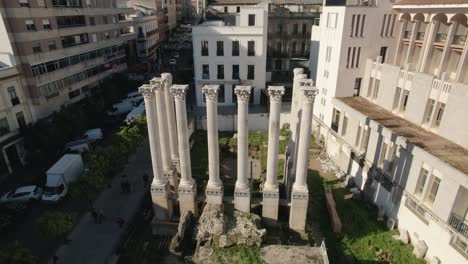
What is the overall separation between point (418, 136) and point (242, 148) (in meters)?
15.7

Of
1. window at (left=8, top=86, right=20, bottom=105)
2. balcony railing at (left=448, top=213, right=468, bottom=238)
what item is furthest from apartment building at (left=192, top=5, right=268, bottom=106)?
balcony railing at (left=448, top=213, right=468, bottom=238)

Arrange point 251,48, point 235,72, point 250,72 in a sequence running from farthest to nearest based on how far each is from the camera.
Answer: point 235,72, point 250,72, point 251,48

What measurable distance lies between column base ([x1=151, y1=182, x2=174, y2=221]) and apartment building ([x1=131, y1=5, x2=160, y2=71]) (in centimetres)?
5031

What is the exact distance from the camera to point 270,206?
24.2m

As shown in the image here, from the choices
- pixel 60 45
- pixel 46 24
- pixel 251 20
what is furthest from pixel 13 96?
pixel 251 20

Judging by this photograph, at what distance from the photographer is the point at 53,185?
28.8m

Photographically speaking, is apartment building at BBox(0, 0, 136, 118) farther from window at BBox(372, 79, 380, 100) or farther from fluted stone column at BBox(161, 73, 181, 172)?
window at BBox(372, 79, 380, 100)

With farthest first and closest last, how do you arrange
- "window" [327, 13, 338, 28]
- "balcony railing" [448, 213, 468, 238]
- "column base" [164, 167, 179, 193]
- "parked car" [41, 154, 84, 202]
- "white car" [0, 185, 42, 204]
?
1. "window" [327, 13, 338, 28]
2. "parked car" [41, 154, 84, 202]
3. "white car" [0, 185, 42, 204]
4. "column base" [164, 167, 179, 193]
5. "balcony railing" [448, 213, 468, 238]

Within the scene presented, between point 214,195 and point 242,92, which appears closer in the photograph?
point 242,92

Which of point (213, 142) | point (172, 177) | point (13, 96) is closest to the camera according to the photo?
point (213, 142)

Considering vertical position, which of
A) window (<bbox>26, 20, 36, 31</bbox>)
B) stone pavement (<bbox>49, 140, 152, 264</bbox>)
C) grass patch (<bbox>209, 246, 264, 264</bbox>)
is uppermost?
window (<bbox>26, 20, 36, 31</bbox>)

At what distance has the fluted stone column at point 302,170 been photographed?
21156mm

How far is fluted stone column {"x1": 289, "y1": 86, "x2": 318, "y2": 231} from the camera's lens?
69.4 ft

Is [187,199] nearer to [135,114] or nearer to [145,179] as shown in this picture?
[145,179]
